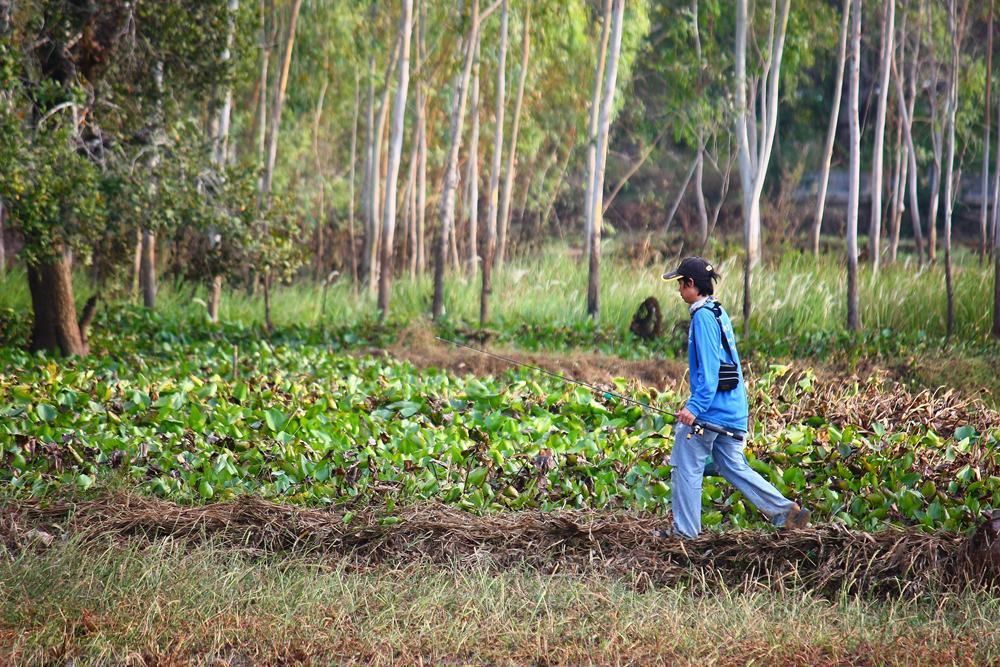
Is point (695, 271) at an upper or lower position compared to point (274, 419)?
upper

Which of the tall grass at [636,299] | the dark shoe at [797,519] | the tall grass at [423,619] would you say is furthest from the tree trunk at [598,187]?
the tall grass at [423,619]

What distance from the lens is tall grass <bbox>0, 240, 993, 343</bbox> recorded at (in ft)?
51.0

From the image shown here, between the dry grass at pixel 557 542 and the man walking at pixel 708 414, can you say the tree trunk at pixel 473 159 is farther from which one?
the dry grass at pixel 557 542

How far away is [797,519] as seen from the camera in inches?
234

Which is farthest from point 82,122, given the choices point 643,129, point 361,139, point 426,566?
point 361,139

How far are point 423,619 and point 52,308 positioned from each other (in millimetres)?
8623

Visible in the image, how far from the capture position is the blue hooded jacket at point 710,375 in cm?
583

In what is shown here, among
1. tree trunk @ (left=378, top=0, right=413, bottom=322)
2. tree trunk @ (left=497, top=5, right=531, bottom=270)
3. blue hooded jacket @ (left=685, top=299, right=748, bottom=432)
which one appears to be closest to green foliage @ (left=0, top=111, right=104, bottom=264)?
tree trunk @ (left=378, top=0, right=413, bottom=322)

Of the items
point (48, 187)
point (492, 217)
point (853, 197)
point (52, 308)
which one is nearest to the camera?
point (48, 187)

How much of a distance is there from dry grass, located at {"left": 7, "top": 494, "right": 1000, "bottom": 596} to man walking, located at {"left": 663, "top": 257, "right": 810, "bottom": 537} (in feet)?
0.55

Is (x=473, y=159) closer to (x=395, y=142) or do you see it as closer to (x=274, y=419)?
(x=395, y=142)

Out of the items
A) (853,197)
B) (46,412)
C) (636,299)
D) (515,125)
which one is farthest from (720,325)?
(515,125)

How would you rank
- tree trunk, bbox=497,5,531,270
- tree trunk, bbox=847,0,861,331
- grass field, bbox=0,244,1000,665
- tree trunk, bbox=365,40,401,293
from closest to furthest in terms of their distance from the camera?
grass field, bbox=0,244,1000,665 → tree trunk, bbox=847,0,861,331 → tree trunk, bbox=365,40,401,293 → tree trunk, bbox=497,5,531,270

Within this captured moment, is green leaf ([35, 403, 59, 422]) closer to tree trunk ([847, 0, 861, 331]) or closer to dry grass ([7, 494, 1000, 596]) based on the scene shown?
dry grass ([7, 494, 1000, 596])
